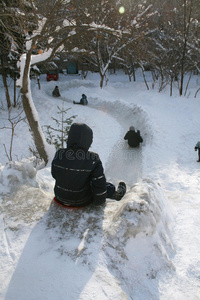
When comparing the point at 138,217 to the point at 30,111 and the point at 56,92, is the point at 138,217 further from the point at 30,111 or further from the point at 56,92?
the point at 56,92

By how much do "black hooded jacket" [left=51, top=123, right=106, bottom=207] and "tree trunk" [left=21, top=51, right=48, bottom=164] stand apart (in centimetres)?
435

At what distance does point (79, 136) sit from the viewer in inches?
114

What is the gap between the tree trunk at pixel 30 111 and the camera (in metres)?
6.52

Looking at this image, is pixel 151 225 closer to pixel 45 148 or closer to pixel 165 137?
pixel 45 148

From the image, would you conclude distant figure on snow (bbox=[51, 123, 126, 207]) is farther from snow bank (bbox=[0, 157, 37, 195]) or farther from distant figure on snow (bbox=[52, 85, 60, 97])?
distant figure on snow (bbox=[52, 85, 60, 97])

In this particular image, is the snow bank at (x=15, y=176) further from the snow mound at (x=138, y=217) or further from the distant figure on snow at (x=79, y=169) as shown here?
the snow mound at (x=138, y=217)

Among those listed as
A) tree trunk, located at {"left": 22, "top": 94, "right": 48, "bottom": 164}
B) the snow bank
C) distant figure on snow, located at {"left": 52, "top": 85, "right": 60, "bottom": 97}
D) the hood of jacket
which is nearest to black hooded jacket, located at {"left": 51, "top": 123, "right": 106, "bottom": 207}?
the hood of jacket

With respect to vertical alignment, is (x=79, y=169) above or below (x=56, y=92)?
below

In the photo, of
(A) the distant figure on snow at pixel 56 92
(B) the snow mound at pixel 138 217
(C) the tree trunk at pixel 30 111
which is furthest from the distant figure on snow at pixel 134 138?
(A) the distant figure on snow at pixel 56 92

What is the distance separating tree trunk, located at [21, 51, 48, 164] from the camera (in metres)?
6.52

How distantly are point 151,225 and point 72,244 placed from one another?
1005 millimetres

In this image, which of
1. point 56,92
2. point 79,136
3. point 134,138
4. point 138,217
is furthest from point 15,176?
point 56,92

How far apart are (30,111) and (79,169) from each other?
15.3 ft

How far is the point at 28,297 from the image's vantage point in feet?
6.56
